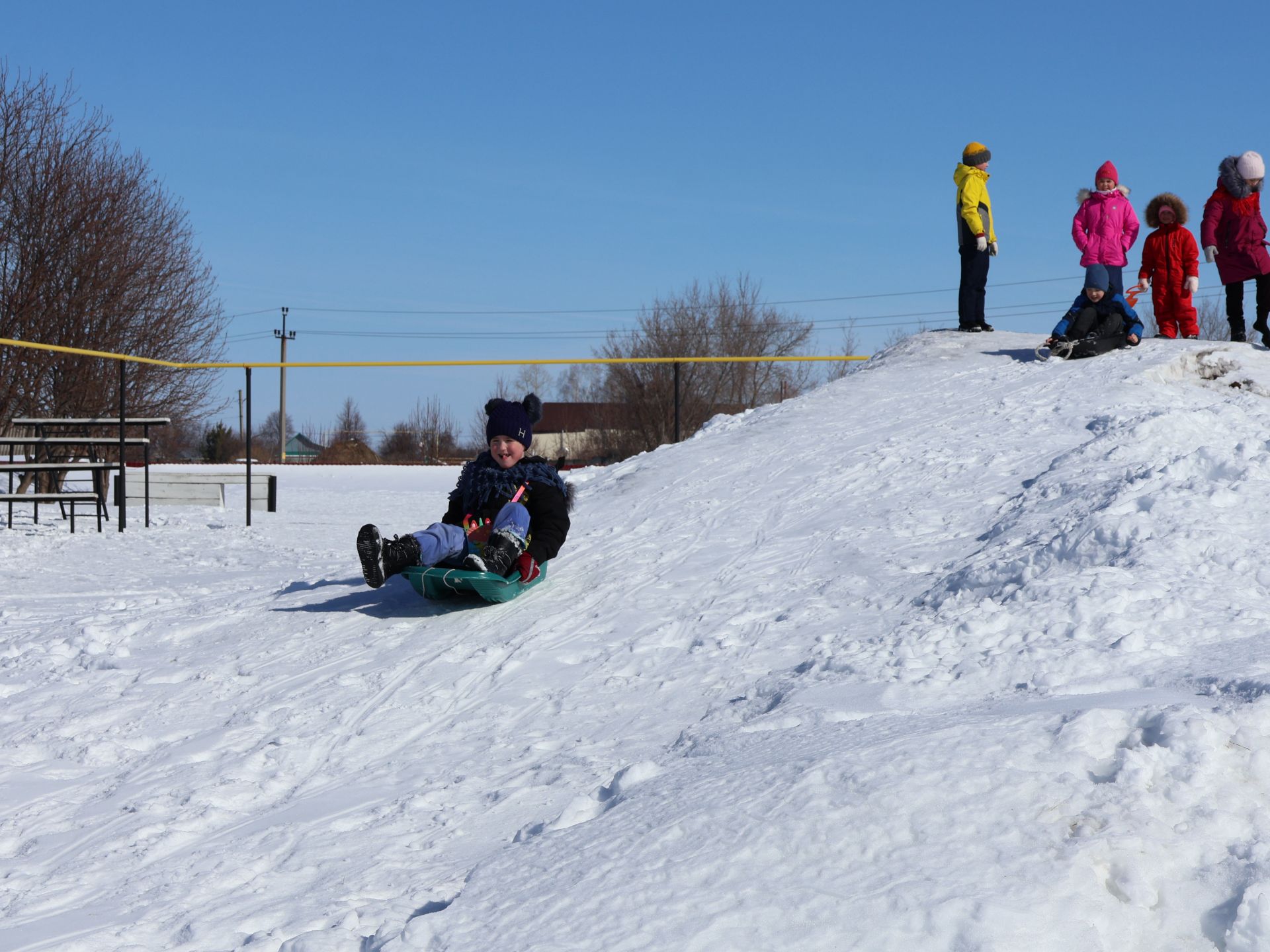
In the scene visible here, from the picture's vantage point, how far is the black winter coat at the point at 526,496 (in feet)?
19.0

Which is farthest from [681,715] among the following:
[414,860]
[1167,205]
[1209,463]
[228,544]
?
[1167,205]

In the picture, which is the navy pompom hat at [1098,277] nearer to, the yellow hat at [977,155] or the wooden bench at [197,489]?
the yellow hat at [977,155]

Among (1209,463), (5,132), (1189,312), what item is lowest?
(1209,463)

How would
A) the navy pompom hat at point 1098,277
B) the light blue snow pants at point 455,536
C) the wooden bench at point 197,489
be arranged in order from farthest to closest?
the wooden bench at point 197,489 < the navy pompom hat at point 1098,277 < the light blue snow pants at point 455,536

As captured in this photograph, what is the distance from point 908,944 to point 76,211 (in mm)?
18418

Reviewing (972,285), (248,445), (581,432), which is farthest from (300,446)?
(972,285)

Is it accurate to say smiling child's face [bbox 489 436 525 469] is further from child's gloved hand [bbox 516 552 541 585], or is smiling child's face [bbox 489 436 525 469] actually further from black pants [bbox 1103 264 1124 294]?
black pants [bbox 1103 264 1124 294]

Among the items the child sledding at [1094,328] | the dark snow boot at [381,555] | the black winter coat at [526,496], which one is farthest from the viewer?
the child sledding at [1094,328]

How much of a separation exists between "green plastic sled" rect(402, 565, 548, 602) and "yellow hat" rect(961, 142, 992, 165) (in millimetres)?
6782

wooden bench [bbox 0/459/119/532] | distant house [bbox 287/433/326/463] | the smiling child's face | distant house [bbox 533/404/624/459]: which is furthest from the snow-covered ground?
distant house [bbox 287/433/326/463]

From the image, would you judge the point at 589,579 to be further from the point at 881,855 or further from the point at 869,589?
the point at 881,855

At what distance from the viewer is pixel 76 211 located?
17.5 m

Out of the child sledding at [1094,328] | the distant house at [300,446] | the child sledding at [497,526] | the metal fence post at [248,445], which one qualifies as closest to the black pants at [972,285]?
the child sledding at [1094,328]

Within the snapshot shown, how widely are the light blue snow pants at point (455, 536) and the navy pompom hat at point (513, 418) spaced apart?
0.38 m
